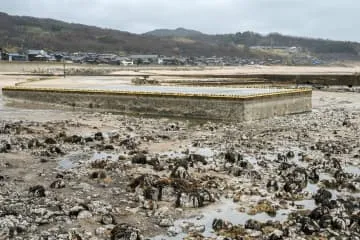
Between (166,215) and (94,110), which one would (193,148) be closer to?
(166,215)

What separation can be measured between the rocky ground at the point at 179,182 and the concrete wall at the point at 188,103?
2.42 meters

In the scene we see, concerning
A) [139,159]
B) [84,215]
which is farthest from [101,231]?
[139,159]

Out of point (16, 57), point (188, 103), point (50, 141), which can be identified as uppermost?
point (16, 57)

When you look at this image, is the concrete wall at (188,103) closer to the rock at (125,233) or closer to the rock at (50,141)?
the rock at (50,141)

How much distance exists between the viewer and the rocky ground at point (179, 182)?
9.84 metres

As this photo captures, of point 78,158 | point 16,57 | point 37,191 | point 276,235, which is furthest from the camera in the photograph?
point 16,57

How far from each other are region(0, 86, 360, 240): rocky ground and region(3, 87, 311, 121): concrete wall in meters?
2.42

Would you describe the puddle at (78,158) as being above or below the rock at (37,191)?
below

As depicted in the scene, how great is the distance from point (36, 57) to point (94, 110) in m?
91.1

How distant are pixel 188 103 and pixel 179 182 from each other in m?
14.4

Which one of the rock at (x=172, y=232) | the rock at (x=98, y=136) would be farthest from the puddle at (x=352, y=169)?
the rock at (x=98, y=136)

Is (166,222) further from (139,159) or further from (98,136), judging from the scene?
(98,136)

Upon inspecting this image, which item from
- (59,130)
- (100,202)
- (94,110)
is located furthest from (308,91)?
(100,202)

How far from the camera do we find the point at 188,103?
26.8m
